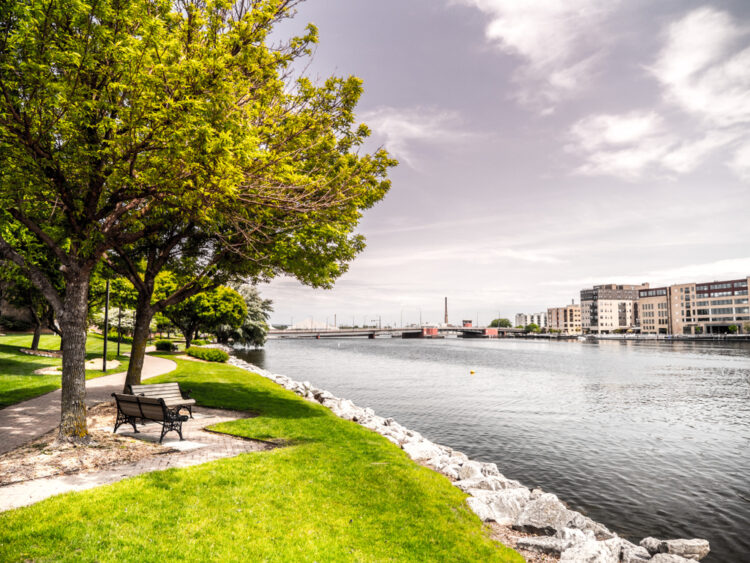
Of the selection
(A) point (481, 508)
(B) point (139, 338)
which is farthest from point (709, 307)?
(B) point (139, 338)

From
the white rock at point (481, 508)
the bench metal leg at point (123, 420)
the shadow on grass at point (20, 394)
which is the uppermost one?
the bench metal leg at point (123, 420)

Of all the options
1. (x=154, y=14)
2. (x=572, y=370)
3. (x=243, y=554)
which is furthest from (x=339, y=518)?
(x=572, y=370)

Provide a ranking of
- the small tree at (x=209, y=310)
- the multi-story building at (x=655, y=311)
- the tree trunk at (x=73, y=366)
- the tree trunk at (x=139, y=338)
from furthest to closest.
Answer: the multi-story building at (x=655, y=311) < the small tree at (x=209, y=310) < the tree trunk at (x=139, y=338) < the tree trunk at (x=73, y=366)

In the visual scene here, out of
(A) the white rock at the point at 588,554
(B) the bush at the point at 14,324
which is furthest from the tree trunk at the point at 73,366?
(B) the bush at the point at 14,324

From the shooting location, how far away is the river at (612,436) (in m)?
12.1

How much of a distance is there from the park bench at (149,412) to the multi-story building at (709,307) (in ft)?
615

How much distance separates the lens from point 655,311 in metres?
187

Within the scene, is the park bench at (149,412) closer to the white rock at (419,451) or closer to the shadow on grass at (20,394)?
the white rock at (419,451)

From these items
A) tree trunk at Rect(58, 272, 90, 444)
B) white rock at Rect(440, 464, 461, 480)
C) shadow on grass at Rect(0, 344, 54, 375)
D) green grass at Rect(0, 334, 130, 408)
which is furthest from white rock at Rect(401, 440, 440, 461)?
shadow on grass at Rect(0, 344, 54, 375)

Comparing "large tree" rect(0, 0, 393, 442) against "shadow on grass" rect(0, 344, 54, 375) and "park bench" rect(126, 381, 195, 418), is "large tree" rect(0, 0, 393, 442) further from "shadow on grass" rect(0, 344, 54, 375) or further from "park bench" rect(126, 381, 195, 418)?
"shadow on grass" rect(0, 344, 54, 375)

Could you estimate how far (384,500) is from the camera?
28.9 ft

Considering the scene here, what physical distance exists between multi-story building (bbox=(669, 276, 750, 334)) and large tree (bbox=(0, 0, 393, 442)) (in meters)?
187

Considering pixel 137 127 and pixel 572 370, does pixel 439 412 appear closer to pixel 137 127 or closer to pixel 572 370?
pixel 137 127

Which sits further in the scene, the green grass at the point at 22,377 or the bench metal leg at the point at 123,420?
the green grass at the point at 22,377
